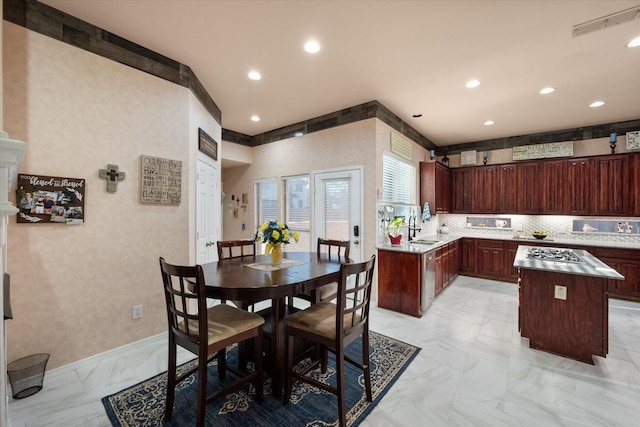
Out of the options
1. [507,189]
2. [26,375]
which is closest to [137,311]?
[26,375]

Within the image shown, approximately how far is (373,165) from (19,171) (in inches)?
139

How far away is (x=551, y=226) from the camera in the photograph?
17.2 feet

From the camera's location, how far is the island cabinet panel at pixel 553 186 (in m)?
4.90

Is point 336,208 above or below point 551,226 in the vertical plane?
above

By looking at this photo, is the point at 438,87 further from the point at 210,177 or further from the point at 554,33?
the point at 210,177

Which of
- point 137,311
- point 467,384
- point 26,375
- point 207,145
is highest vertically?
point 207,145

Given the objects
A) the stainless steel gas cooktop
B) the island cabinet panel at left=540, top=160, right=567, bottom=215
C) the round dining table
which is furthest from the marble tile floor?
the island cabinet panel at left=540, top=160, right=567, bottom=215

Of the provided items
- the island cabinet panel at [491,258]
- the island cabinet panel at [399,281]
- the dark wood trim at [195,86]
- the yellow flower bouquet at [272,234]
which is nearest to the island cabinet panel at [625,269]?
the island cabinet panel at [491,258]

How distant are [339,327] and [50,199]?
247cm

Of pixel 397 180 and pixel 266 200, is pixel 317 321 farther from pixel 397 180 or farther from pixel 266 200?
pixel 266 200

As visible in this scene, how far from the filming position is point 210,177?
3771 mm

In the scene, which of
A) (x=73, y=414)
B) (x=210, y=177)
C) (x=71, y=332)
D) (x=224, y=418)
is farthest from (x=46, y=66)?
(x=224, y=418)

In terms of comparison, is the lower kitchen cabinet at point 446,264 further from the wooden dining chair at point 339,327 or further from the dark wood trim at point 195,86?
the wooden dining chair at point 339,327

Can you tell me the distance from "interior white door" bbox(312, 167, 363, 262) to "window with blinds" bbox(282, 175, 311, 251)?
26cm
